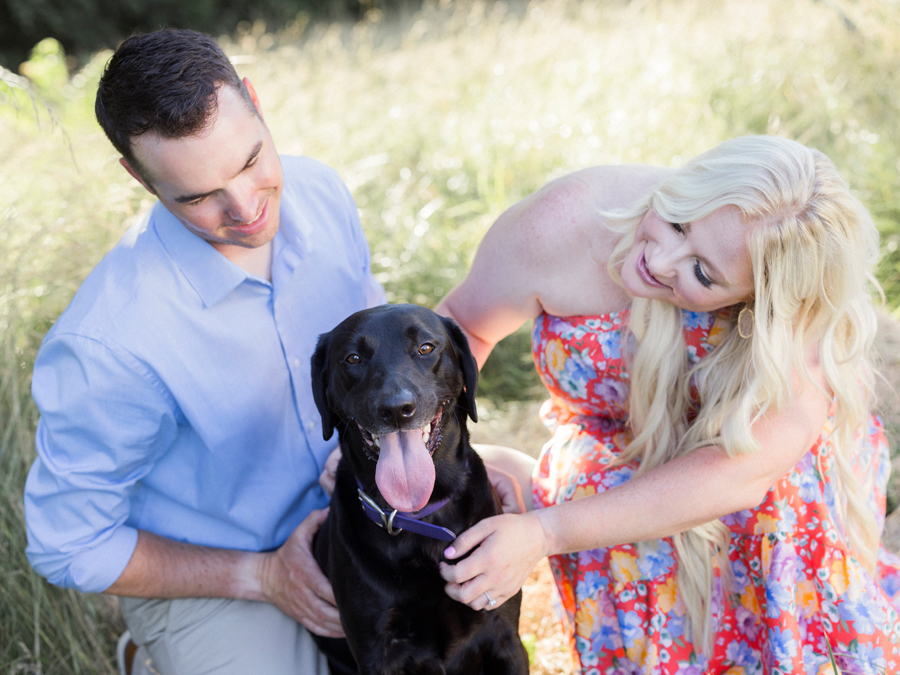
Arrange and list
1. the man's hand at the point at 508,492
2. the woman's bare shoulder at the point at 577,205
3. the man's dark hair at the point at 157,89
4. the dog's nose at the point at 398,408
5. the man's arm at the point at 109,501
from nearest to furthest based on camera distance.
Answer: the dog's nose at the point at 398,408 < the man's dark hair at the point at 157,89 < the man's arm at the point at 109,501 < the woman's bare shoulder at the point at 577,205 < the man's hand at the point at 508,492

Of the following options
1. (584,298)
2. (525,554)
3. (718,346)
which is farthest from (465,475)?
(718,346)

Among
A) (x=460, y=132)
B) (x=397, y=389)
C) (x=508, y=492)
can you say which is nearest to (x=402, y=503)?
(x=397, y=389)

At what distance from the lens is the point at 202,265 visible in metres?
2.03

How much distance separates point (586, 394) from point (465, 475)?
533 mm

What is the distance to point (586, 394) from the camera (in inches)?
88.7

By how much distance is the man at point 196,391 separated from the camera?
1847 millimetres

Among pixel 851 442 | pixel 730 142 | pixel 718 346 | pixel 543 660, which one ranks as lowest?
pixel 543 660

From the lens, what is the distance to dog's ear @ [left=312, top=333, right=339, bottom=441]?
1986 millimetres

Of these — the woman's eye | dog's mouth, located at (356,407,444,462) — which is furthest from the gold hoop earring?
dog's mouth, located at (356,407,444,462)

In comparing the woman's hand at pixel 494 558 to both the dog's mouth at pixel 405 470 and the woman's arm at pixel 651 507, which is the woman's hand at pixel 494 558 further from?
the dog's mouth at pixel 405 470

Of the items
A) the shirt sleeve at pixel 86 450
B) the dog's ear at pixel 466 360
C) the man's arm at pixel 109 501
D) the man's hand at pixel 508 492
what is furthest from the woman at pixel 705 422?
the shirt sleeve at pixel 86 450

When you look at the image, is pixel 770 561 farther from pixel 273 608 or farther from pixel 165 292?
pixel 165 292

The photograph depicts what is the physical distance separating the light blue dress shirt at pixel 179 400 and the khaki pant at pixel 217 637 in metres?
0.22

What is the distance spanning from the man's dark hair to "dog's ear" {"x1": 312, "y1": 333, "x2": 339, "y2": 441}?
0.68 m
